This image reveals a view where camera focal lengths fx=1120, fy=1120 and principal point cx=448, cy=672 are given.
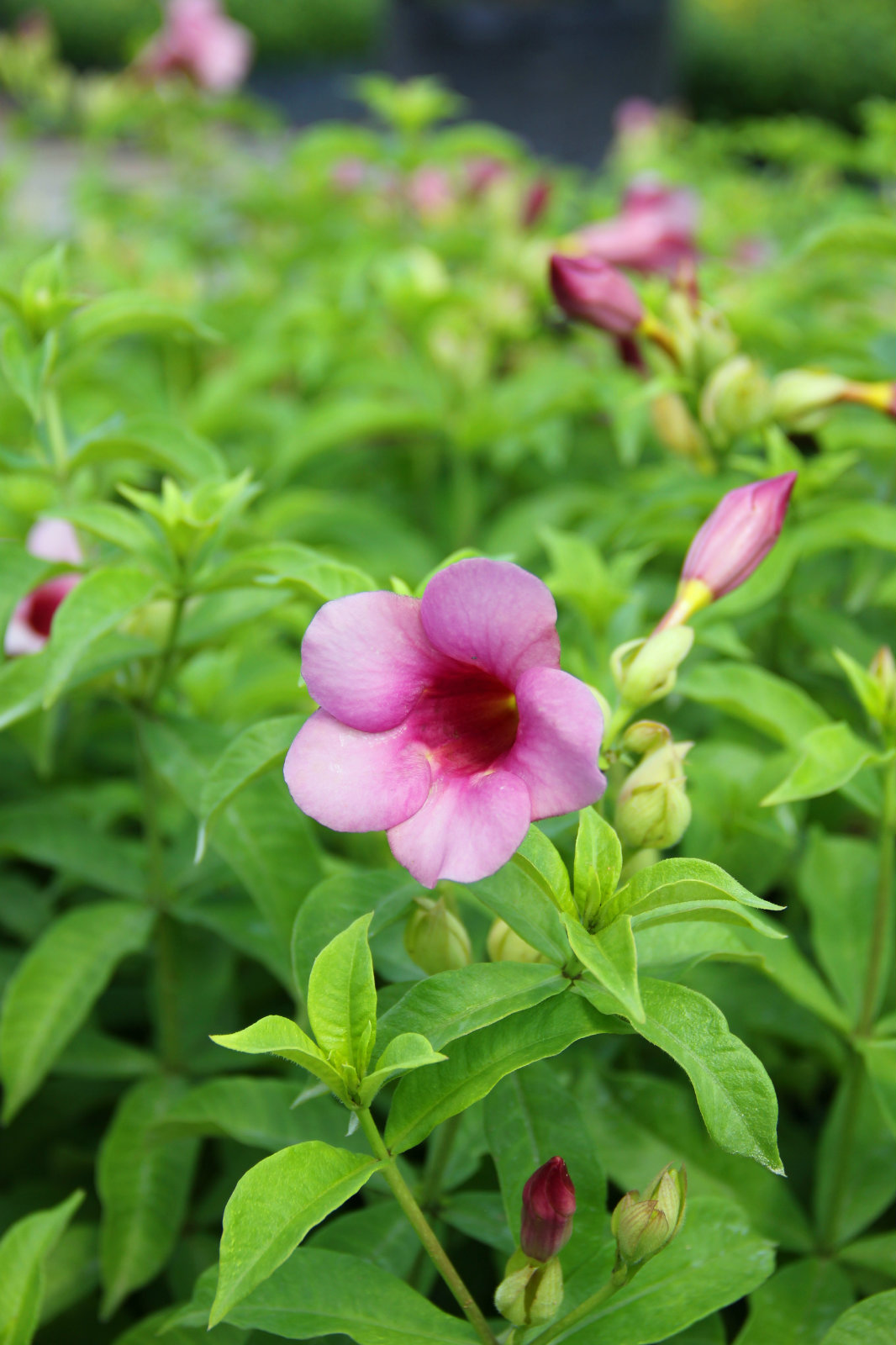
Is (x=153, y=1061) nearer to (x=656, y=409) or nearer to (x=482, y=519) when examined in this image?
(x=656, y=409)

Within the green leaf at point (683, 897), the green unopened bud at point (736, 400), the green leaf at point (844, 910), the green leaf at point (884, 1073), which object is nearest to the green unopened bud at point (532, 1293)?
the green leaf at point (683, 897)

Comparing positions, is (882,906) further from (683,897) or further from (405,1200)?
(405,1200)

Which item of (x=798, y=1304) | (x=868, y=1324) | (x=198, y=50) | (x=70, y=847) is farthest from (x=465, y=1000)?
(x=198, y=50)

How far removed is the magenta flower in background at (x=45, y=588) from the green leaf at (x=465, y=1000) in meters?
0.71

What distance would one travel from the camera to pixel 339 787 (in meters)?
0.74

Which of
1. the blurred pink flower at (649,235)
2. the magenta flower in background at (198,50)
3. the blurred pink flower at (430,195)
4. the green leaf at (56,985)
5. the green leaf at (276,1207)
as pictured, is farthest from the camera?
the magenta flower in background at (198,50)

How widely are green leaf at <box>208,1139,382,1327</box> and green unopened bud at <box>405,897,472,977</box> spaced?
153 mm

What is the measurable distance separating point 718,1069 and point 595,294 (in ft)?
3.18

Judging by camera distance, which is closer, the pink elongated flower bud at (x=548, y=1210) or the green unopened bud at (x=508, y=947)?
the pink elongated flower bud at (x=548, y=1210)

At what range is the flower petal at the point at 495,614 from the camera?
731 millimetres

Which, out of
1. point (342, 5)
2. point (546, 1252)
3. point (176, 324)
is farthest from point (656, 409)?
point (342, 5)

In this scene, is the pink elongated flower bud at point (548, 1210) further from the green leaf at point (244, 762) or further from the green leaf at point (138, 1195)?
the green leaf at point (138, 1195)

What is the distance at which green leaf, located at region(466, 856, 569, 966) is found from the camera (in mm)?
769

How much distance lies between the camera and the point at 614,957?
72 cm
